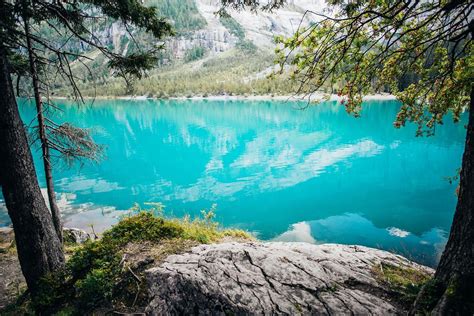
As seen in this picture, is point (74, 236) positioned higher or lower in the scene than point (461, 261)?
lower

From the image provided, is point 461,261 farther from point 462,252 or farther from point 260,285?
point 260,285

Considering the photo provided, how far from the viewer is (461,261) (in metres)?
3.70

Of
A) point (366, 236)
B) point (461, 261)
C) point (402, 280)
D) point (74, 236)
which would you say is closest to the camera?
point (461, 261)

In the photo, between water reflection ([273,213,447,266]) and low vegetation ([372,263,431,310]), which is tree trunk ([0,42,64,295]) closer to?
low vegetation ([372,263,431,310])

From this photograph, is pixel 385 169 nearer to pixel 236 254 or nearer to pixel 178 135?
pixel 236 254

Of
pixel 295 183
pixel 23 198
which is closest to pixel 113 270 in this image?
pixel 23 198

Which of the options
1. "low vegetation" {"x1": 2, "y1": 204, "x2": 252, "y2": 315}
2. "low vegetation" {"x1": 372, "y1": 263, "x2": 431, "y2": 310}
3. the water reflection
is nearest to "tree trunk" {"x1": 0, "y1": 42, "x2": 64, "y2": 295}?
"low vegetation" {"x1": 2, "y1": 204, "x2": 252, "y2": 315}

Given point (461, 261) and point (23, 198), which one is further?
point (23, 198)

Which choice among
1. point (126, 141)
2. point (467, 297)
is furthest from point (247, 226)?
point (126, 141)

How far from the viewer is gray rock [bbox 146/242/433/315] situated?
3.68 meters

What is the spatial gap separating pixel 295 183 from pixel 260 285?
2510 cm

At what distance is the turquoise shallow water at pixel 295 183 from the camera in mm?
18188

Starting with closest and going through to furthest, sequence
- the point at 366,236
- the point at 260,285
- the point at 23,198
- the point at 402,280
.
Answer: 1. the point at 260,285
2. the point at 402,280
3. the point at 23,198
4. the point at 366,236

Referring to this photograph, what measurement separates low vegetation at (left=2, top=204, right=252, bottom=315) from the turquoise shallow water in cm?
319
